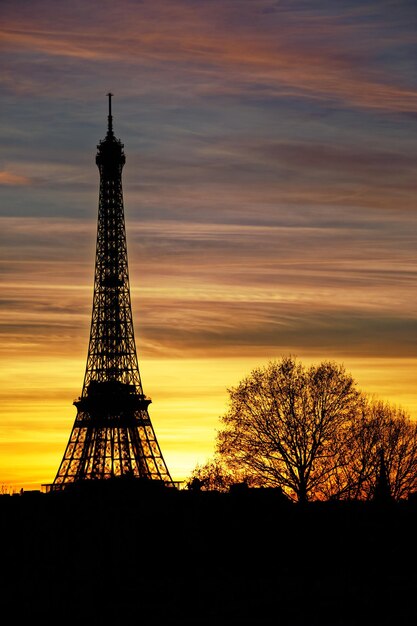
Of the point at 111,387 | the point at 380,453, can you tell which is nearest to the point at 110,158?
the point at 111,387

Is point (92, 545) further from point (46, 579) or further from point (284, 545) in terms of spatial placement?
point (46, 579)

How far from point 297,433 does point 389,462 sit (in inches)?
Answer: 486

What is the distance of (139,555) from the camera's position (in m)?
72.6

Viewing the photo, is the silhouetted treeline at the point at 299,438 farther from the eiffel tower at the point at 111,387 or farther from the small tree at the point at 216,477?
the eiffel tower at the point at 111,387

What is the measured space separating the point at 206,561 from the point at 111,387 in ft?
175

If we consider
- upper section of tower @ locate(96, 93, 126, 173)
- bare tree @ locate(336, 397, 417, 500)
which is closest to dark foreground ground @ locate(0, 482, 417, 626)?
bare tree @ locate(336, 397, 417, 500)

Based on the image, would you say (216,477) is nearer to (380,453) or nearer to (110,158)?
(380,453)

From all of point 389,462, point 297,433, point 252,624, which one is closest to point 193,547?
point 297,433

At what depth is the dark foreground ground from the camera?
1912 inches

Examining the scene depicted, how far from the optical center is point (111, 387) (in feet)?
403

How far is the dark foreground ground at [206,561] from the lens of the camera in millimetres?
48562

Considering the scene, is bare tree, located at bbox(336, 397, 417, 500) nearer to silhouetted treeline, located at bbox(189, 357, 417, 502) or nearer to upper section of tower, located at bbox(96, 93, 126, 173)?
silhouetted treeline, located at bbox(189, 357, 417, 502)

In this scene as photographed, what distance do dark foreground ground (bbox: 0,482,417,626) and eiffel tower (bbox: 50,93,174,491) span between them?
2026cm

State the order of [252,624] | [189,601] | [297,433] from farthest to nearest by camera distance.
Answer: [297,433]
[189,601]
[252,624]
